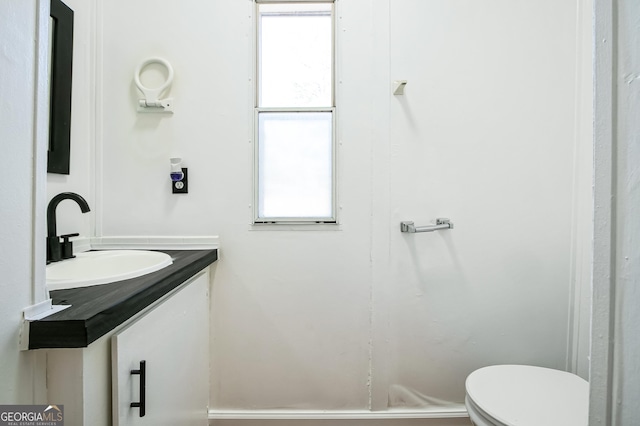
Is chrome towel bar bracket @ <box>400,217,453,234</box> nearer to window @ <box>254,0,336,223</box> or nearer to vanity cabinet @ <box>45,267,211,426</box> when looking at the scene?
window @ <box>254,0,336,223</box>

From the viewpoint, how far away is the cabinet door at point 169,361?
Answer: 625 mm

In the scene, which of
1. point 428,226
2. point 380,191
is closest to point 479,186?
point 428,226

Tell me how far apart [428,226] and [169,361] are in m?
1.07

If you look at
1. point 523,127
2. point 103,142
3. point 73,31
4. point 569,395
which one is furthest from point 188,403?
point 523,127

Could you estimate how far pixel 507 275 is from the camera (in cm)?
128

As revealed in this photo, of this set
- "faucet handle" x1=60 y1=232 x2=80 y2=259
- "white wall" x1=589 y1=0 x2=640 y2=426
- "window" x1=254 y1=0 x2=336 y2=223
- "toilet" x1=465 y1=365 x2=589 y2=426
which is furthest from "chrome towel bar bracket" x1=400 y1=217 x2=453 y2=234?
"faucet handle" x1=60 y1=232 x2=80 y2=259

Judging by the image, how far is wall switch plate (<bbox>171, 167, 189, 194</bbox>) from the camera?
48.5 inches

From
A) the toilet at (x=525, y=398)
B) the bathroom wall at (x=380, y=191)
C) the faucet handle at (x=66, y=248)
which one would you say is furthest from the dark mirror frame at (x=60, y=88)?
the toilet at (x=525, y=398)

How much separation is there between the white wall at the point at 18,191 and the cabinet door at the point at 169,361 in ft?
0.50

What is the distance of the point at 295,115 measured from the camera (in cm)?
126

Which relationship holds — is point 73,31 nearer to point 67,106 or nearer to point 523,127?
point 67,106

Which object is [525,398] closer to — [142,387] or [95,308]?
[142,387]

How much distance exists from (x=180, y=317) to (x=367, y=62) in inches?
49.4

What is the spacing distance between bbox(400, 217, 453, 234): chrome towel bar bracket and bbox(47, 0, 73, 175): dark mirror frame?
1384 mm
